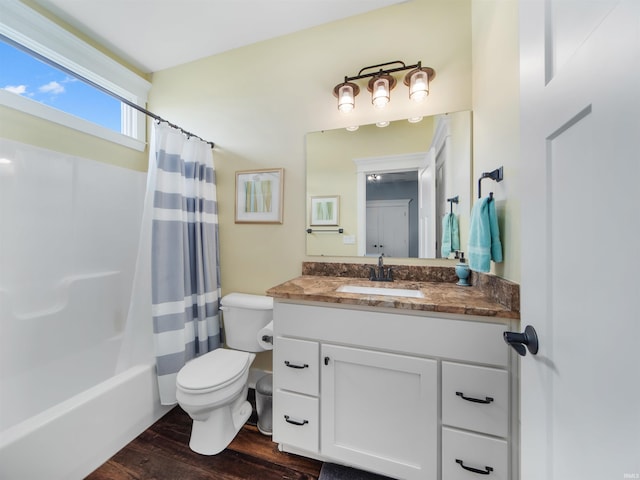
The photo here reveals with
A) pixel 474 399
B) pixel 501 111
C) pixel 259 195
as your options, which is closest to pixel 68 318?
pixel 259 195

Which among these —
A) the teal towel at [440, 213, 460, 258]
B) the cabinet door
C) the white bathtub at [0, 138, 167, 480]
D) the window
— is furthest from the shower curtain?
the teal towel at [440, 213, 460, 258]

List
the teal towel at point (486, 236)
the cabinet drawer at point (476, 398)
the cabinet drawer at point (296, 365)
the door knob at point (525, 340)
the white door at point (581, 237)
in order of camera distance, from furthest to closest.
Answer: the cabinet drawer at point (296, 365), the teal towel at point (486, 236), the cabinet drawer at point (476, 398), the door knob at point (525, 340), the white door at point (581, 237)

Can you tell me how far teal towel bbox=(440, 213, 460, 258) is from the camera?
4.88ft

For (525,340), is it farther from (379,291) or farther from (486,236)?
(379,291)

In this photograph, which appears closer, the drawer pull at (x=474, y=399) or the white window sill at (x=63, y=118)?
the drawer pull at (x=474, y=399)

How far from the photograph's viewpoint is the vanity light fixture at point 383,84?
4.93ft

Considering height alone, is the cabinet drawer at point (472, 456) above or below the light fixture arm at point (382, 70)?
below

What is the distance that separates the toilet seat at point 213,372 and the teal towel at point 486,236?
1.38 m

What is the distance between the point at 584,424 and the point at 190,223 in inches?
78.9

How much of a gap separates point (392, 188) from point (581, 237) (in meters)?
1.24

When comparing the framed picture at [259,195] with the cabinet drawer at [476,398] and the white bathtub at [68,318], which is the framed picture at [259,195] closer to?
the white bathtub at [68,318]

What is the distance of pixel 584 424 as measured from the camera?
1.38ft

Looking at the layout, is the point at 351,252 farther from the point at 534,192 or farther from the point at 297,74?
the point at 297,74

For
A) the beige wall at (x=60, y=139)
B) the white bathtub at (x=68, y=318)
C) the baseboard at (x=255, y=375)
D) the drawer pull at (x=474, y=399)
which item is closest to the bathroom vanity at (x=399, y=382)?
the drawer pull at (x=474, y=399)
